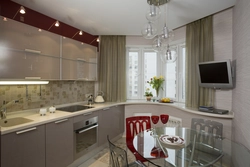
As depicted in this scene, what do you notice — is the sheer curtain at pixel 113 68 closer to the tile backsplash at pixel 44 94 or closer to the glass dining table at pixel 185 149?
the tile backsplash at pixel 44 94

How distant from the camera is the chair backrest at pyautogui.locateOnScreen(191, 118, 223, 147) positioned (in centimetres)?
188

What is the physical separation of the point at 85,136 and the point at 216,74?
2.43 m

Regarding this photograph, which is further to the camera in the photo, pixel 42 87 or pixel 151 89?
pixel 151 89


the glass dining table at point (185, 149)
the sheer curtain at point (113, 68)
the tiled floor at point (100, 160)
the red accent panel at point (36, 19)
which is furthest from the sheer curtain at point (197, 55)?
the red accent panel at point (36, 19)

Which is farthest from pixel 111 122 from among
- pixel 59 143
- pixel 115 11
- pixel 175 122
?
pixel 115 11

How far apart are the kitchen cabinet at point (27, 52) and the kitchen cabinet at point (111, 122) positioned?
117 cm

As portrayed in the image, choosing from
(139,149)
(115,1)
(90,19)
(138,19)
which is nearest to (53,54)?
(90,19)

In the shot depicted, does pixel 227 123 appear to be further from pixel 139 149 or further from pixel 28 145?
pixel 28 145

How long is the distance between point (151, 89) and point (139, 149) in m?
2.21

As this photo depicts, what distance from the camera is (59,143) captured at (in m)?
1.99

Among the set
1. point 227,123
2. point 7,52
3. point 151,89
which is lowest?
point 227,123

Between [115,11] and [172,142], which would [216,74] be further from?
[115,11]

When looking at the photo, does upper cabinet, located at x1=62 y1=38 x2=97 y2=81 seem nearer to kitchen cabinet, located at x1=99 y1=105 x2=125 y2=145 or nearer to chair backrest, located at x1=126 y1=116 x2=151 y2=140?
kitchen cabinet, located at x1=99 y1=105 x2=125 y2=145

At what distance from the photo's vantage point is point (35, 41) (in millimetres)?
2051
